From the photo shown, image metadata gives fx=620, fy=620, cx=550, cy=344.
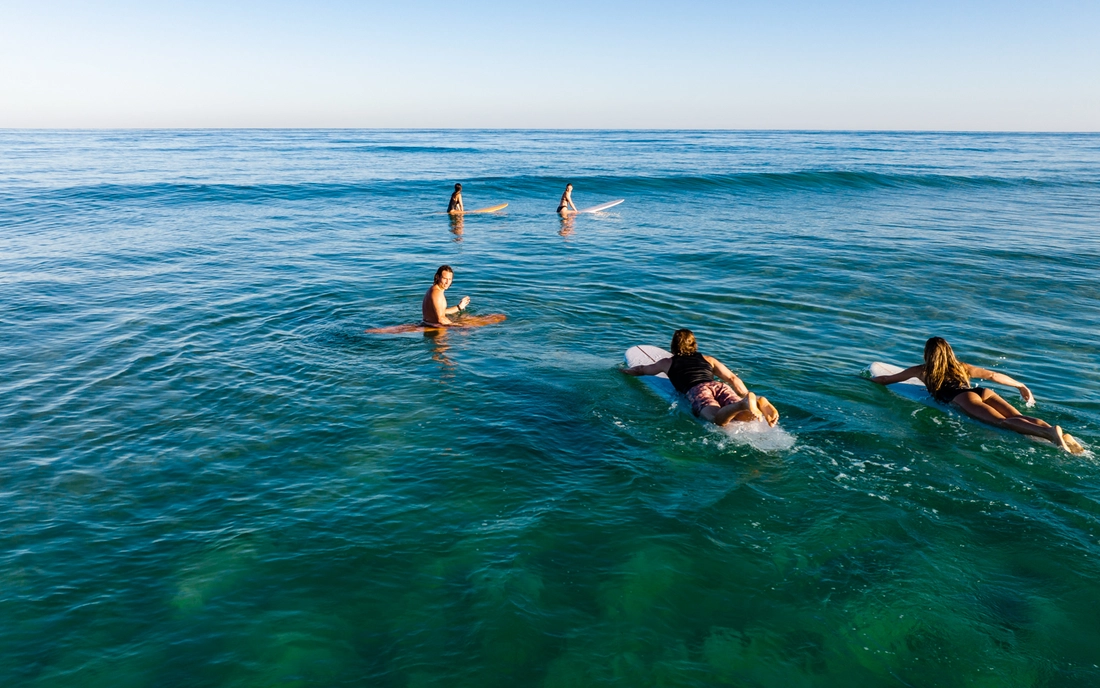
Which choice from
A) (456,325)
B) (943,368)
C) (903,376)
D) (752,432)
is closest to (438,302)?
(456,325)

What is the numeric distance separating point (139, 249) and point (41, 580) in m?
20.1

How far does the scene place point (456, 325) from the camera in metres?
13.8

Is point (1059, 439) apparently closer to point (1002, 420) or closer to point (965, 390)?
point (1002, 420)

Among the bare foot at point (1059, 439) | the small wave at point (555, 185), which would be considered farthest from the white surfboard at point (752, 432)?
the small wave at point (555, 185)

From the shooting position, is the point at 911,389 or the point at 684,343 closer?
the point at 684,343

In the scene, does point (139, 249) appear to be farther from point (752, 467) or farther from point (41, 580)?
point (752, 467)

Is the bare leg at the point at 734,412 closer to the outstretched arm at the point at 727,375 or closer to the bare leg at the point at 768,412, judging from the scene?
the bare leg at the point at 768,412

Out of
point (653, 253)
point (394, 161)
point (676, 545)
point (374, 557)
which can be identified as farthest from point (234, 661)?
point (394, 161)

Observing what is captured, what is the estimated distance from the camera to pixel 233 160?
200 feet

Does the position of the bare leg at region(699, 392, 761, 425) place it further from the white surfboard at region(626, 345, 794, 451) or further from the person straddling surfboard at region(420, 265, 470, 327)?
the person straddling surfboard at region(420, 265, 470, 327)

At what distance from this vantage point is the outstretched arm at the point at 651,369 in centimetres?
1031

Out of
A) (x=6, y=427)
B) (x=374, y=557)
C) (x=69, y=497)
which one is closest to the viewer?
(x=374, y=557)

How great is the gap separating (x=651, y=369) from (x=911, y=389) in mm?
4268

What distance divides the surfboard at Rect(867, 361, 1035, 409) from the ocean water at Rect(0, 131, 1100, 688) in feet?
0.86
